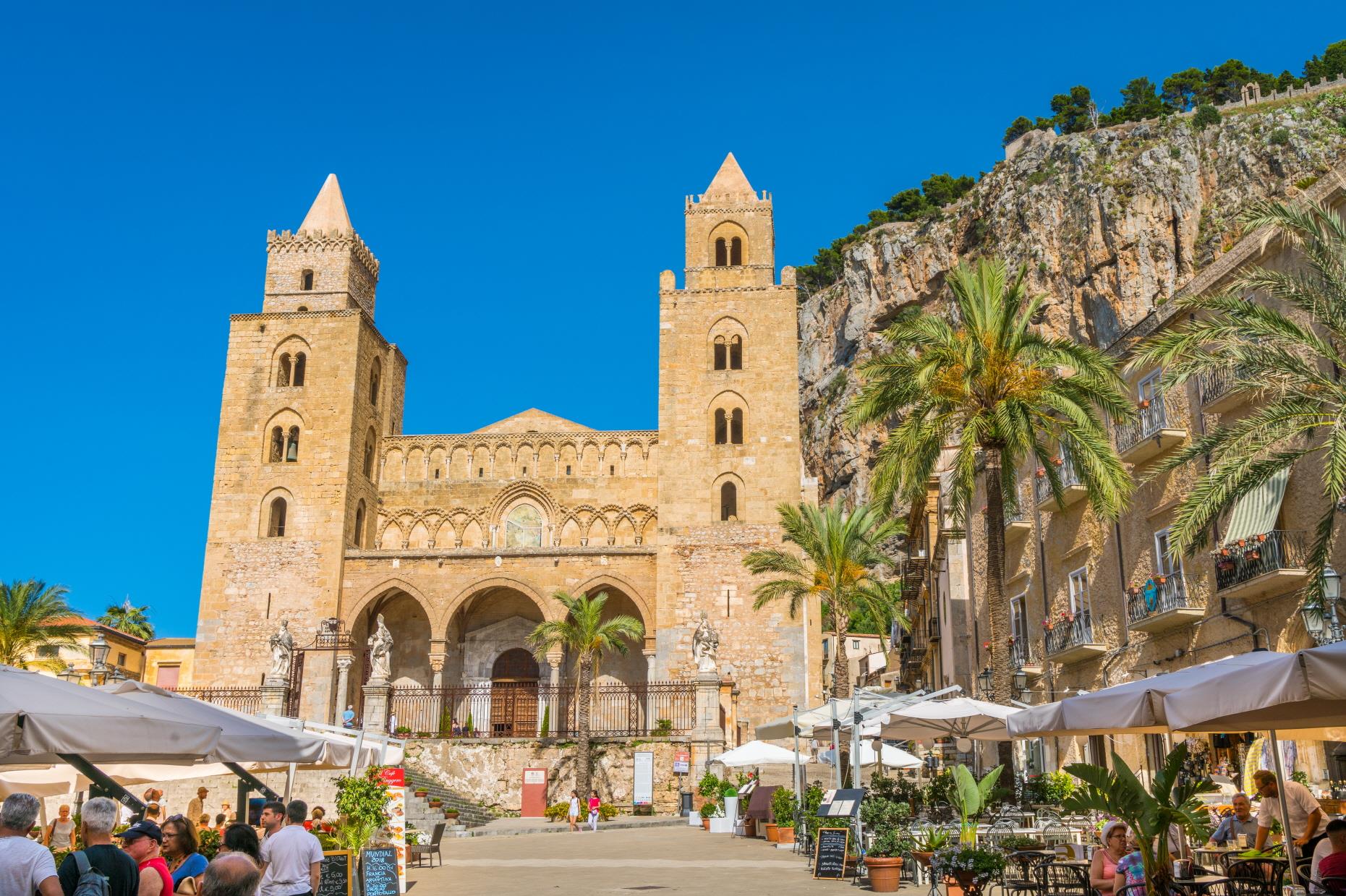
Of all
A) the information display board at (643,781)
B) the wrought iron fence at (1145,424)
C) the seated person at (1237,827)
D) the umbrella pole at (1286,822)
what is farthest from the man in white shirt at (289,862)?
the information display board at (643,781)

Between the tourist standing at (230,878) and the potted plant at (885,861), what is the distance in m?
9.17

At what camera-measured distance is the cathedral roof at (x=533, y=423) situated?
Answer: 147 feet

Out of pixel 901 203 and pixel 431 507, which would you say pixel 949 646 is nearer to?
pixel 431 507

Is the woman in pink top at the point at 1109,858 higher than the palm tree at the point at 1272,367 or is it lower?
lower

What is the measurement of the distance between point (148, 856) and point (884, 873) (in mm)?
8721

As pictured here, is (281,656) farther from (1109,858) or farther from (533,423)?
(1109,858)

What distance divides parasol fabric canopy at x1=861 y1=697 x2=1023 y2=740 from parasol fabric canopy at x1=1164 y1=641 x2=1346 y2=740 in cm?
517

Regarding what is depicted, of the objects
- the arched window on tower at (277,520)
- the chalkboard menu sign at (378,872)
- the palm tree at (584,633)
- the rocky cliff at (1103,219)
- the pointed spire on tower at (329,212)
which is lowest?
the chalkboard menu sign at (378,872)

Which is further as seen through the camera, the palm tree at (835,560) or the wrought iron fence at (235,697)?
the wrought iron fence at (235,697)

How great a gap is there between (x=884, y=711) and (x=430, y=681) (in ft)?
84.2

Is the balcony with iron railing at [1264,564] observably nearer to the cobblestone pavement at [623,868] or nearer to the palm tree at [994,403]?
the palm tree at [994,403]

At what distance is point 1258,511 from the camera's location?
1662cm

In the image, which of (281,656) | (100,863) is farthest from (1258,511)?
(281,656)

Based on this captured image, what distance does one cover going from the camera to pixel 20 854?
5.22m
